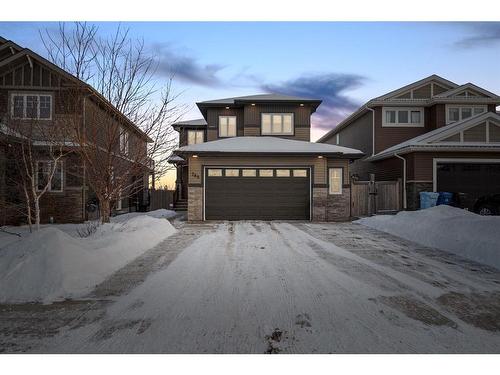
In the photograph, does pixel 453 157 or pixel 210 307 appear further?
pixel 453 157

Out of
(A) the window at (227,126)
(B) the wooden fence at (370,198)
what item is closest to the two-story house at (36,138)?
(A) the window at (227,126)

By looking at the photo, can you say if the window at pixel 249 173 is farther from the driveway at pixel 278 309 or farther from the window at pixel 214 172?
the driveway at pixel 278 309

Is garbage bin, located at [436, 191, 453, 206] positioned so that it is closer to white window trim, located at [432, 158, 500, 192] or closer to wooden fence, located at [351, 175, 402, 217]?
white window trim, located at [432, 158, 500, 192]

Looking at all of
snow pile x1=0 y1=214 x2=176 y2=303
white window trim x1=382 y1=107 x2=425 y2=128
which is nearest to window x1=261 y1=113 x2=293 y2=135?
white window trim x1=382 y1=107 x2=425 y2=128

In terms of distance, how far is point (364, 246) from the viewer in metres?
8.78

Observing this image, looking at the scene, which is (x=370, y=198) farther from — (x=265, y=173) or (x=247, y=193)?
(x=247, y=193)

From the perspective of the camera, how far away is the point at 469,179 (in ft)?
53.2

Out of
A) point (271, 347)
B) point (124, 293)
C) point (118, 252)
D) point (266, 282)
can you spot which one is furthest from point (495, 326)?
point (118, 252)

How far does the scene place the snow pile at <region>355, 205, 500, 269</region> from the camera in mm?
7312

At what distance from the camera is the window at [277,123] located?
1947cm

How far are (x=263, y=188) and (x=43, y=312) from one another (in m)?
11.7

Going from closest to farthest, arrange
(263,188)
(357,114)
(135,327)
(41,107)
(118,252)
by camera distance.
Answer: (135,327), (118,252), (41,107), (263,188), (357,114)

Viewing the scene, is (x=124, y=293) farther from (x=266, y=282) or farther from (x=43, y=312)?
(x=266, y=282)

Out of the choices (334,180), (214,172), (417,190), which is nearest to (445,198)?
(417,190)
